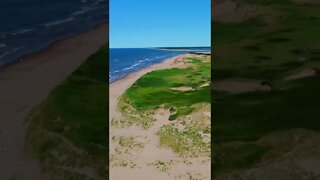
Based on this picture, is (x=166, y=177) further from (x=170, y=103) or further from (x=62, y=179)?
(x=170, y=103)

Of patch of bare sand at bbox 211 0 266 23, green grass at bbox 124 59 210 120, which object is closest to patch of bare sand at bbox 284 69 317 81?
patch of bare sand at bbox 211 0 266 23

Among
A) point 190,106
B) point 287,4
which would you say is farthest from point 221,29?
point 190,106

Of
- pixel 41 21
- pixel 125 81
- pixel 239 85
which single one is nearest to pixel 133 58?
pixel 125 81

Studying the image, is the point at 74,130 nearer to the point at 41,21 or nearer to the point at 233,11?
the point at 41,21

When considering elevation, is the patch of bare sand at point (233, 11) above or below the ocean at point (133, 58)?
above

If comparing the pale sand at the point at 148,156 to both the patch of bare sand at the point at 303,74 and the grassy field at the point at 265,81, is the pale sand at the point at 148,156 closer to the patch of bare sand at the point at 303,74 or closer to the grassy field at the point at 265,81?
the grassy field at the point at 265,81

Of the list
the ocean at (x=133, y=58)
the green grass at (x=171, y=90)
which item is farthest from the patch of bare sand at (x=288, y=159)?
the ocean at (x=133, y=58)
